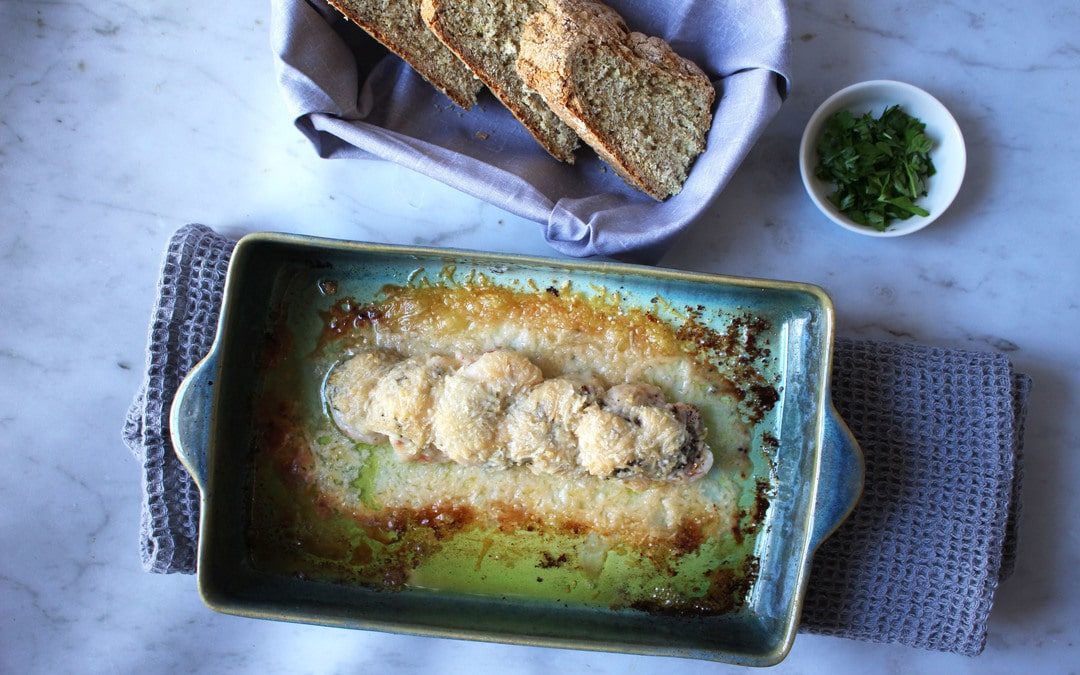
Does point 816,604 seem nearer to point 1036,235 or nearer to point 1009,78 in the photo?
point 1036,235

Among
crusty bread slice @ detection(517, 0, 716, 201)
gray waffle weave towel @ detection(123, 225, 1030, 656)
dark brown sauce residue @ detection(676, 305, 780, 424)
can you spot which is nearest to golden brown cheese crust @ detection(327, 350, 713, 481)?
dark brown sauce residue @ detection(676, 305, 780, 424)

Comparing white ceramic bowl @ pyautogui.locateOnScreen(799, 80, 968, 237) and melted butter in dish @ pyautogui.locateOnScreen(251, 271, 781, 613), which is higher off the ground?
white ceramic bowl @ pyautogui.locateOnScreen(799, 80, 968, 237)

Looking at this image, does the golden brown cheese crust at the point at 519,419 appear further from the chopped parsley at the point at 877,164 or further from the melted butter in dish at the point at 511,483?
the chopped parsley at the point at 877,164

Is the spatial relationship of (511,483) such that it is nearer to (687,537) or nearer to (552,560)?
(552,560)

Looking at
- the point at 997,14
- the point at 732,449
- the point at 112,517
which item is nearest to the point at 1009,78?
the point at 997,14

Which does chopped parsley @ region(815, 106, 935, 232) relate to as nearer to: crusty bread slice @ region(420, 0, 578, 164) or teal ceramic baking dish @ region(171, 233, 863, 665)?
teal ceramic baking dish @ region(171, 233, 863, 665)

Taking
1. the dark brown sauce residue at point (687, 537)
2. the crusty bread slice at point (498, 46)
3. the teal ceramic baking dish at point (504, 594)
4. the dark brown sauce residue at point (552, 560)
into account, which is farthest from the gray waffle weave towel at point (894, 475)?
the crusty bread slice at point (498, 46)

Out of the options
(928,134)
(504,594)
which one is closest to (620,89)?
(928,134)

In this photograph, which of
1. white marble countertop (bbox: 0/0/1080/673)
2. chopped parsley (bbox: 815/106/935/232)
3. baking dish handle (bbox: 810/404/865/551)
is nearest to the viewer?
baking dish handle (bbox: 810/404/865/551)
